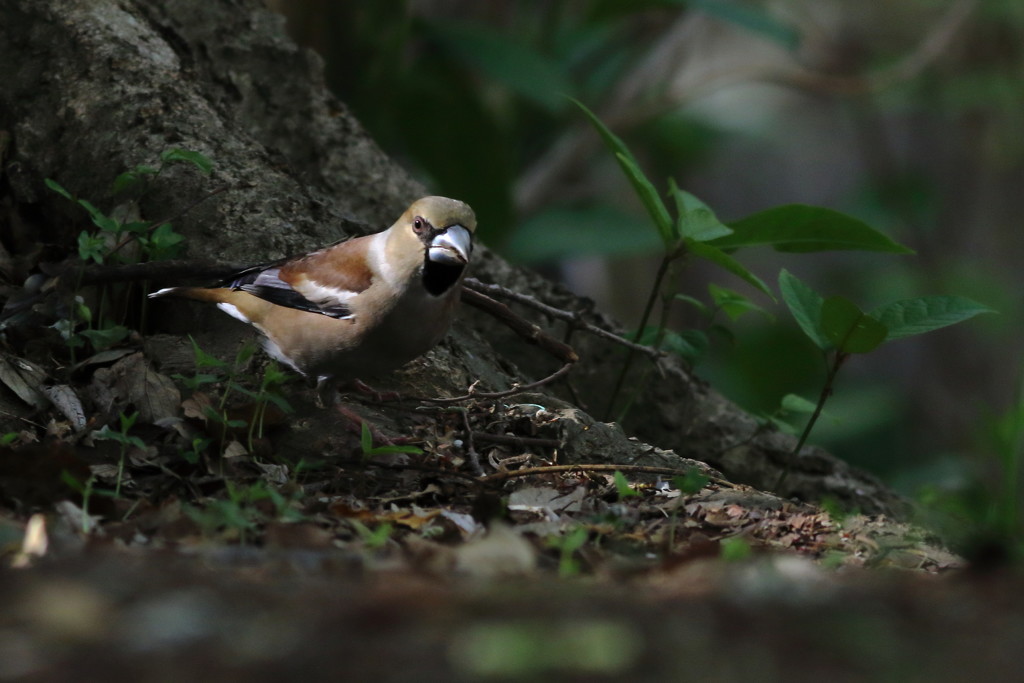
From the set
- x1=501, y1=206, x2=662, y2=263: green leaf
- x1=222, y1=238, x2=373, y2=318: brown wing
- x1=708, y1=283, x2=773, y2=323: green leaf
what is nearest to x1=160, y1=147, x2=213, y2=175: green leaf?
x1=222, y1=238, x2=373, y2=318: brown wing

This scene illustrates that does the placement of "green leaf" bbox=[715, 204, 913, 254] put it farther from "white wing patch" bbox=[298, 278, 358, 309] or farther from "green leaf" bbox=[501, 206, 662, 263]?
"green leaf" bbox=[501, 206, 662, 263]

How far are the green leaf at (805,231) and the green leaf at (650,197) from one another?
0.16 metres

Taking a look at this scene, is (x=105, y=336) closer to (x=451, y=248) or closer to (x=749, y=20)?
(x=451, y=248)

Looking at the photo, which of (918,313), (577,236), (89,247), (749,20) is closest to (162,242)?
(89,247)

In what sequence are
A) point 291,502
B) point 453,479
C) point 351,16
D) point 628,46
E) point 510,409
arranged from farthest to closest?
point 628,46
point 351,16
point 510,409
point 453,479
point 291,502

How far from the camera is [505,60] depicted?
6609mm

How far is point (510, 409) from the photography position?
140 inches

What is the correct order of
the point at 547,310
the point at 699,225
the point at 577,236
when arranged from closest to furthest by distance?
the point at 699,225
the point at 547,310
the point at 577,236

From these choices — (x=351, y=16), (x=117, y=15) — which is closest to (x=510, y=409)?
(x=117, y=15)

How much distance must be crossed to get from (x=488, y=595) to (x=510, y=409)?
6.01 feet

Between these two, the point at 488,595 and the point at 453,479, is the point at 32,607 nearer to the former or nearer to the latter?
the point at 488,595

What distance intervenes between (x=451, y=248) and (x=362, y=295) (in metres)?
0.32

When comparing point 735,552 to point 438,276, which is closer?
point 735,552

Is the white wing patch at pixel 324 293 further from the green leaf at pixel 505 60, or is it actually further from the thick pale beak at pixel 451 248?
the green leaf at pixel 505 60
